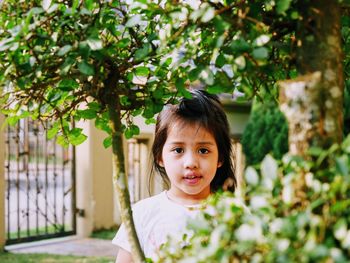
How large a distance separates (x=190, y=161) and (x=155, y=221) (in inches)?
12.4

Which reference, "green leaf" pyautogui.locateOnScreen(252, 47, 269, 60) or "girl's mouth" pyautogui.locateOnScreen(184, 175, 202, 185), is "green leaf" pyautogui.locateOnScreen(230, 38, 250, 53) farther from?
"girl's mouth" pyautogui.locateOnScreen(184, 175, 202, 185)

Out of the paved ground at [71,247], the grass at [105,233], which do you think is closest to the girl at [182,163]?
the paved ground at [71,247]

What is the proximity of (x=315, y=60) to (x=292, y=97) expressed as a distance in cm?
15

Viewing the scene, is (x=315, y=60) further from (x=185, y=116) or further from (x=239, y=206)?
(x=185, y=116)

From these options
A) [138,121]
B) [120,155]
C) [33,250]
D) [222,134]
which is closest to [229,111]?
[138,121]

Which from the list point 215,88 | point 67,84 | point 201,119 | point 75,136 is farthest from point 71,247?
point 215,88

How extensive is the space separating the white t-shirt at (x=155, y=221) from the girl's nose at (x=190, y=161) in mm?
161

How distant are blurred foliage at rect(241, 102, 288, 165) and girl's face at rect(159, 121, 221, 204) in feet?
19.6

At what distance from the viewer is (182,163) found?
2.24 m

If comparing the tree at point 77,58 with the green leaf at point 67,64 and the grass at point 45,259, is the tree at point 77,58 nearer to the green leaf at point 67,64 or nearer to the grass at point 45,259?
the green leaf at point 67,64

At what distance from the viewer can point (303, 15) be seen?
1320 millimetres

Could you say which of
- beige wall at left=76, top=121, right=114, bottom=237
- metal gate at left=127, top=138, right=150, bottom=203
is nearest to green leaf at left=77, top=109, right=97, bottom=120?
beige wall at left=76, top=121, right=114, bottom=237

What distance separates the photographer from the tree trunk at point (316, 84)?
118cm

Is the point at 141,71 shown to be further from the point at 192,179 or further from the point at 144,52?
the point at 192,179
